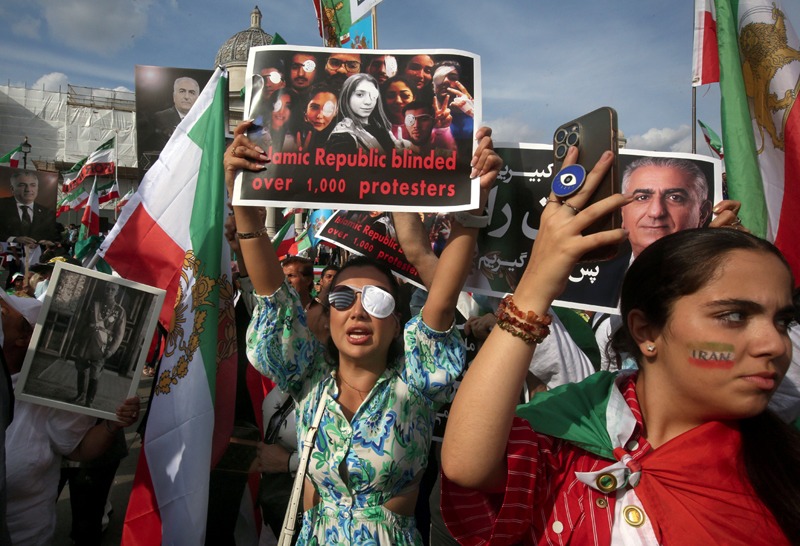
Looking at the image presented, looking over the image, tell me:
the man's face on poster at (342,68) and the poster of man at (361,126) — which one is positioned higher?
the man's face on poster at (342,68)

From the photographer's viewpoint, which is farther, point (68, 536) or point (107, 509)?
point (107, 509)

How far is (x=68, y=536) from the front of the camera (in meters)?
4.03

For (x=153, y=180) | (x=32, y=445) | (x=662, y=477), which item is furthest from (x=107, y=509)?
(x=662, y=477)

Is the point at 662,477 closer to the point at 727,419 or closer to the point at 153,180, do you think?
the point at 727,419

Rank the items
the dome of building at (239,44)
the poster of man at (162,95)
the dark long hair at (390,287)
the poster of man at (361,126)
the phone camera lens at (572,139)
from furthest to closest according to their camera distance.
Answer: the dome of building at (239,44) → the poster of man at (162,95) → the dark long hair at (390,287) → the poster of man at (361,126) → the phone camera lens at (572,139)

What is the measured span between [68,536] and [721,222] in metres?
4.60

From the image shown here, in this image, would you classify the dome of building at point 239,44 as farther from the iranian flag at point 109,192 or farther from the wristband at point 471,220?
the wristband at point 471,220

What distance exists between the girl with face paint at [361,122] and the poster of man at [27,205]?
8523 mm

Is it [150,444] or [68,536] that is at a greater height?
[150,444]

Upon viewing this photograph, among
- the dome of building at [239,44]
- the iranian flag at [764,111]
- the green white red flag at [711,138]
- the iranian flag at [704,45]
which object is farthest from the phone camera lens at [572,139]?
the dome of building at [239,44]

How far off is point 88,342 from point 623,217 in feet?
8.62

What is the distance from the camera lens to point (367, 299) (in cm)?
205

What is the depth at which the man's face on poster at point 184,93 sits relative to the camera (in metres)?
5.99

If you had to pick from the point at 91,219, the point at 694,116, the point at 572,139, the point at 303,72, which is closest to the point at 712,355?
the point at 572,139
